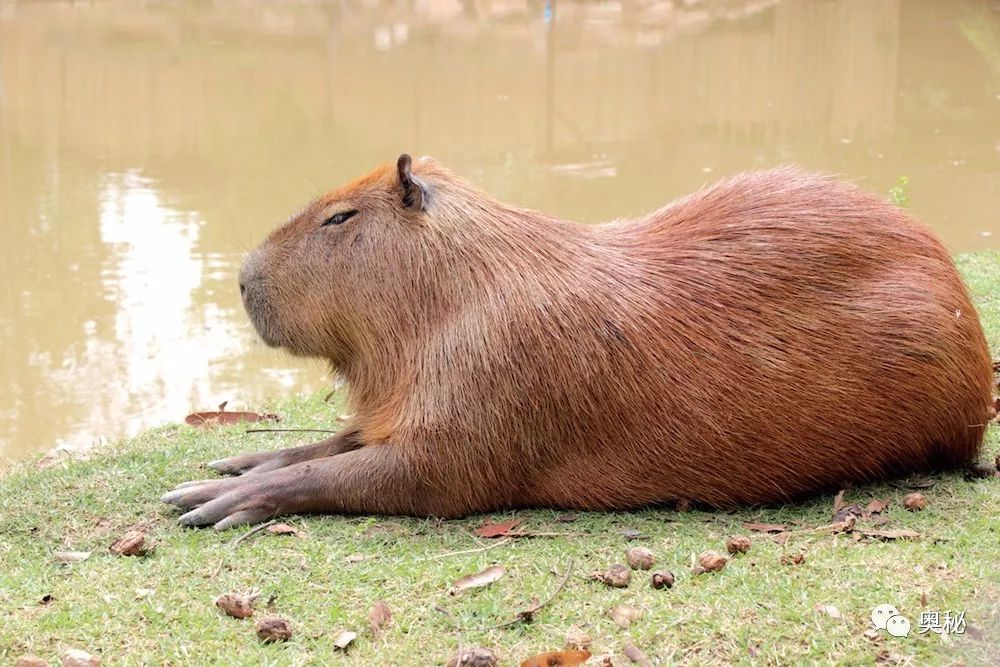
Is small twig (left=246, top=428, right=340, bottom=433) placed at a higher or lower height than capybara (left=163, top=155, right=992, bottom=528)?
lower

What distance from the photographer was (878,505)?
3453 millimetres

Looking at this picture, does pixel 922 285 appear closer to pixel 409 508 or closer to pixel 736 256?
pixel 736 256

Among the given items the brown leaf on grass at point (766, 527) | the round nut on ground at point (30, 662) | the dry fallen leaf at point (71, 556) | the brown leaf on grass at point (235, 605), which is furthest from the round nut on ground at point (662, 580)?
the dry fallen leaf at point (71, 556)

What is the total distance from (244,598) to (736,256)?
71.5 inches

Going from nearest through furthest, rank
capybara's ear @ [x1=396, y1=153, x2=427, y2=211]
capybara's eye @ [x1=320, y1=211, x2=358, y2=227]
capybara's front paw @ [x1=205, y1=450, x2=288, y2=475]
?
1. capybara's ear @ [x1=396, y1=153, x2=427, y2=211]
2. capybara's eye @ [x1=320, y1=211, x2=358, y2=227]
3. capybara's front paw @ [x1=205, y1=450, x2=288, y2=475]

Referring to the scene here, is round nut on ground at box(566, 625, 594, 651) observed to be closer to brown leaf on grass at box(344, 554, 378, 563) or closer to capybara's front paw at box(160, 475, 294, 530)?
brown leaf on grass at box(344, 554, 378, 563)

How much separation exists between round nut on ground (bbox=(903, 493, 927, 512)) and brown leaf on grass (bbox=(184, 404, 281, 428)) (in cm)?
267

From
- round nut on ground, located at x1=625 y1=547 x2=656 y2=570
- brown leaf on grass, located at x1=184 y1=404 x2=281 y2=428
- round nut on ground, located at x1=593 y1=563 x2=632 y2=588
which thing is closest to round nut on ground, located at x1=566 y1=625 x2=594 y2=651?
round nut on ground, located at x1=593 y1=563 x2=632 y2=588

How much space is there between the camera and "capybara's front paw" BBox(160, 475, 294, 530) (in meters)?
3.56

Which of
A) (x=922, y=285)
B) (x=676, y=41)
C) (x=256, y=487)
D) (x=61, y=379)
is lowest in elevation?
(x=61, y=379)

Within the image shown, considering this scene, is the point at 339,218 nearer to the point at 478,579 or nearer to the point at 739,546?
the point at 478,579

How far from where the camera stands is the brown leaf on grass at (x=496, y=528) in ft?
11.3

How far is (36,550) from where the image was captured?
3.43 m

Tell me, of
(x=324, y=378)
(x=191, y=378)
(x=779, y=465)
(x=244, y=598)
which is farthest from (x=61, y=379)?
(x=779, y=465)
